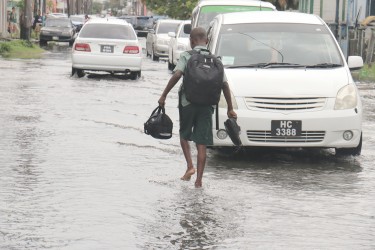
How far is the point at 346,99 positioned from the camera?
41.8 feet

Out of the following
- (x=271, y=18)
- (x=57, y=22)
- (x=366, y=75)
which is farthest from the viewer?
(x=57, y=22)

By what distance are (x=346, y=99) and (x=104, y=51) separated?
51.1ft

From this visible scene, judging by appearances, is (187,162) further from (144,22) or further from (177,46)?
(144,22)

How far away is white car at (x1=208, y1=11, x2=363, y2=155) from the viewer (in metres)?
12.5

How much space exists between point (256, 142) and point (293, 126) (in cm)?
46

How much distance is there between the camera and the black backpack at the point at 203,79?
10.5m

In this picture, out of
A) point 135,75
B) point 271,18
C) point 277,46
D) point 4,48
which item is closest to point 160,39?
point 4,48

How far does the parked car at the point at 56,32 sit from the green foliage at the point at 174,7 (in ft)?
67.1

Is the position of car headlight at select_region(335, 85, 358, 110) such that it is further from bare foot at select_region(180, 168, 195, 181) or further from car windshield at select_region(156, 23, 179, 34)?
car windshield at select_region(156, 23, 179, 34)

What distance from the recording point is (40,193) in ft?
32.9

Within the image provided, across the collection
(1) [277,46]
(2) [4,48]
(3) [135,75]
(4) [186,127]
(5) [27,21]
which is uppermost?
(1) [277,46]

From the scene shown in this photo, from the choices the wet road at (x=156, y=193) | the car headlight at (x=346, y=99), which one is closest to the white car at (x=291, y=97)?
the car headlight at (x=346, y=99)

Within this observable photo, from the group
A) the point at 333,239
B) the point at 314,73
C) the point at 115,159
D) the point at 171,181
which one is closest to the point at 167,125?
the point at 171,181

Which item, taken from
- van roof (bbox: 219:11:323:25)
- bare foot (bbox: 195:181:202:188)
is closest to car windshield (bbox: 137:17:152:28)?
van roof (bbox: 219:11:323:25)
